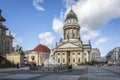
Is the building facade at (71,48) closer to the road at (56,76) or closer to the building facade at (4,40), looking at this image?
the building facade at (4,40)

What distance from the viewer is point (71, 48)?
17562 centimetres

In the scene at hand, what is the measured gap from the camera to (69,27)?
180 m

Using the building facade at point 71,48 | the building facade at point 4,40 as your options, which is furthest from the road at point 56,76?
the building facade at point 71,48

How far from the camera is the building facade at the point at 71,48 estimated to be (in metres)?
175

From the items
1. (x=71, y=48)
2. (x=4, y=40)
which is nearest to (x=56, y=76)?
(x=4, y=40)

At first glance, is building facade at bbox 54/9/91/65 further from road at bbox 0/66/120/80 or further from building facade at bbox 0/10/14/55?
road at bbox 0/66/120/80

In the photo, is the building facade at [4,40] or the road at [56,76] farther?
the building facade at [4,40]

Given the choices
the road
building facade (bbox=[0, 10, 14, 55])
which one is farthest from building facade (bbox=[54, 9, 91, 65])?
the road

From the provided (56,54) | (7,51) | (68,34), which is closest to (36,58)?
(56,54)

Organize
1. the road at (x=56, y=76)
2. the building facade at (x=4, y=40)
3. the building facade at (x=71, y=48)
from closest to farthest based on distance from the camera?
the road at (x=56, y=76) → the building facade at (x=4, y=40) → the building facade at (x=71, y=48)

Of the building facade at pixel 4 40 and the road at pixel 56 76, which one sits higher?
the building facade at pixel 4 40

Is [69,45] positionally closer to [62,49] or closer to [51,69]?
[62,49]

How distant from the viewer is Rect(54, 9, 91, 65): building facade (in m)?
175

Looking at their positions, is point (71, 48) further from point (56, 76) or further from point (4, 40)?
point (56, 76)
